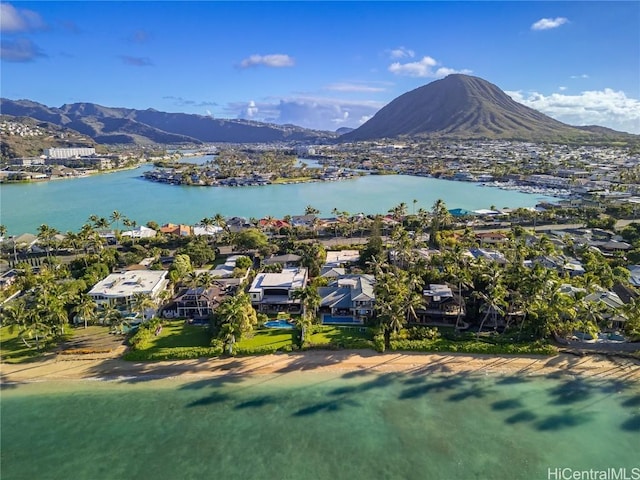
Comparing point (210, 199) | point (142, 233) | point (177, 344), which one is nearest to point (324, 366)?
point (177, 344)

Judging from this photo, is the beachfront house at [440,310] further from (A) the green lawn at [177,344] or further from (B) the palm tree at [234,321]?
(A) the green lawn at [177,344]

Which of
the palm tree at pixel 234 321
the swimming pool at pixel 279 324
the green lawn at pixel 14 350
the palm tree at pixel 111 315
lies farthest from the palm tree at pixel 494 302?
the green lawn at pixel 14 350

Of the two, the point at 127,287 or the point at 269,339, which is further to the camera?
the point at 127,287

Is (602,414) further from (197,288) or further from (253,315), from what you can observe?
(197,288)

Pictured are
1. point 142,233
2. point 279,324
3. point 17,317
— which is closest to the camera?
point 17,317

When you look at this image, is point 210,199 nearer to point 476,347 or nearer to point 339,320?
point 339,320

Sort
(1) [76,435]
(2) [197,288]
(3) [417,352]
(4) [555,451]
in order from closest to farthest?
(4) [555,451]
(1) [76,435]
(3) [417,352]
(2) [197,288]

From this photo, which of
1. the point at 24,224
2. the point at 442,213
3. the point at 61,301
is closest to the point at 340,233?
the point at 442,213

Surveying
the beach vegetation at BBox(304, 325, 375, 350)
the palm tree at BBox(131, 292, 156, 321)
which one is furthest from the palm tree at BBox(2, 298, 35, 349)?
the beach vegetation at BBox(304, 325, 375, 350)
